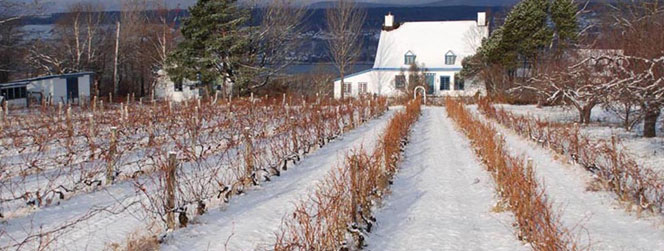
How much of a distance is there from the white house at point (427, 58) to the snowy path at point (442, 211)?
94.5 feet

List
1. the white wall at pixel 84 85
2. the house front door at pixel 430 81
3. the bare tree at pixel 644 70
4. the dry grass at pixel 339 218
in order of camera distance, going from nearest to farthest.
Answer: the dry grass at pixel 339 218 < the bare tree at pixel 644 70 < the white wall at pixel 84 85 < the house front door at pixel 430 81

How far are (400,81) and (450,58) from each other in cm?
397

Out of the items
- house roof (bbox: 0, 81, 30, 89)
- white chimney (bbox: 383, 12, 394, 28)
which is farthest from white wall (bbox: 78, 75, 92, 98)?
white chimney (bbox: 383, 12, 394, 28)

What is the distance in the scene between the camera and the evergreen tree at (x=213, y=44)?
28.5 metres

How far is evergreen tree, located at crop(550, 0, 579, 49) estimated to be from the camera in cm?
3180

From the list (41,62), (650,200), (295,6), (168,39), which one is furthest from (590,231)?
(41,62)

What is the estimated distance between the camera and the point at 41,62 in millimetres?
37031

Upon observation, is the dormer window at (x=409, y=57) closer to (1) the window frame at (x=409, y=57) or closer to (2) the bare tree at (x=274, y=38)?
(1) the window frame at (x=409, y=57)

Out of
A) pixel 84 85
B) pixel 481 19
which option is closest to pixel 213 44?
pixel 84 85

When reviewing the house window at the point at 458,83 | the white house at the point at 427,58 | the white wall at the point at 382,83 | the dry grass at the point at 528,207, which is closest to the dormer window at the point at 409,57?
the white house at the point at 427,58

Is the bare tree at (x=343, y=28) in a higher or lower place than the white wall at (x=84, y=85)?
higher

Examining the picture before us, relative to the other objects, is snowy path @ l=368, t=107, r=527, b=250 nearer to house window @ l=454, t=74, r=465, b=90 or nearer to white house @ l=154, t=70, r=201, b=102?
white house @ l=154, t=70, r=201, b=102

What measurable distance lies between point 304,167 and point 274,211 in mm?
3240

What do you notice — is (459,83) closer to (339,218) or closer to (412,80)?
(412,80)
